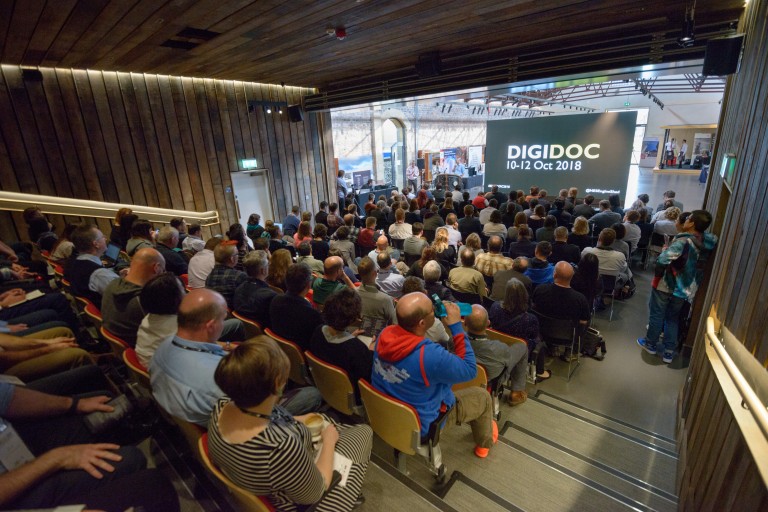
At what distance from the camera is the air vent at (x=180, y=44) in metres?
4.96

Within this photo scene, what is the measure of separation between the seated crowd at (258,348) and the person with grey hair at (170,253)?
16 mm

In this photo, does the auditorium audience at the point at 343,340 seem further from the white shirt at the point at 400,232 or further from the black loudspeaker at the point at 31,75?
the black loudspeaker at the point at 31,75

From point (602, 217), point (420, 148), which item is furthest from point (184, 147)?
point (420, 148)

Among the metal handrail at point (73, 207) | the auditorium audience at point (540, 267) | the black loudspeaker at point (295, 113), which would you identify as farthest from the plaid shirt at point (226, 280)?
the black loudspeaker at point (295, 113)

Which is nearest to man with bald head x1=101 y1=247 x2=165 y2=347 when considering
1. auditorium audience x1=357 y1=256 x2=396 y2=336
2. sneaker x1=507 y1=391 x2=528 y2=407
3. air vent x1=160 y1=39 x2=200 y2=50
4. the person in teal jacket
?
auditorium audience x1=357 y1=256 x2=396 y2=336

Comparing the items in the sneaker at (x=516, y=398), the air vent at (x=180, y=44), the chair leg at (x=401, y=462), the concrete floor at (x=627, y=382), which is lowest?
the concrete floor at (x=627, y=382)

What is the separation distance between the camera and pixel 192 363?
5.88ft

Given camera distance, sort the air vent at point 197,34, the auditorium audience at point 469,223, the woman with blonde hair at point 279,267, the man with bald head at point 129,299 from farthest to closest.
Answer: the auditorium audience at point 469,223, the air vent at point 197,34, the woman with blonde hair at point 279,267, the man with bald head at point 129,299

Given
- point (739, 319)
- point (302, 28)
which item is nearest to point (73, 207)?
point (302, 28)

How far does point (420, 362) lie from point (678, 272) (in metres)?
3.22

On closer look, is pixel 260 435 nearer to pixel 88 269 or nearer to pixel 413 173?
pixel 88 269

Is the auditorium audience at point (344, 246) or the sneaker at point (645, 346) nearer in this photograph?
the sneaker at point (645, 346)

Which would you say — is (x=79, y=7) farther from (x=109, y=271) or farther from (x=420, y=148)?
(x=420, y=148)

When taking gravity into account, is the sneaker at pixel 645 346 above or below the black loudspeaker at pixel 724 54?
below
